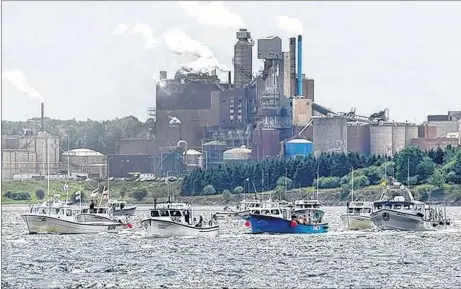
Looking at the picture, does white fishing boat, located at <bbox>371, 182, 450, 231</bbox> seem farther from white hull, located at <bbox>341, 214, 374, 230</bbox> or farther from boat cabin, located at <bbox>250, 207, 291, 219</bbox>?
boat cabin, located at <bbox>250, 207, 291, 219</bbox>

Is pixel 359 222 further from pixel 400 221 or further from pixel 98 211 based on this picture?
pixel 98 211

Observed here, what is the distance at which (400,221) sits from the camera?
146 meters

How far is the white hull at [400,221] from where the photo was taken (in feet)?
479

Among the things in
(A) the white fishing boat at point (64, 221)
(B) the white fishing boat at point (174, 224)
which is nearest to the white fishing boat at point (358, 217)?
(A) the white fishing boat at point (64, 221)

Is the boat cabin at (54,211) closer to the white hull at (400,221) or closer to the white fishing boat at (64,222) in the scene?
the white fishing boat at (64,222)

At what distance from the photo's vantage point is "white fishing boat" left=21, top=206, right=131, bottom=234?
139 meters

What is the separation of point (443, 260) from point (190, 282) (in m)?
24.6

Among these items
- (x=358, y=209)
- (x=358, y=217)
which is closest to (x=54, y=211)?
(x=358, y=217)

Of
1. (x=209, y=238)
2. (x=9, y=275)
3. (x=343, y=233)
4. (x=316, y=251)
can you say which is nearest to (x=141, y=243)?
(x=209, y=238)

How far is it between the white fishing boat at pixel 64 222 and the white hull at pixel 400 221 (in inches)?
888

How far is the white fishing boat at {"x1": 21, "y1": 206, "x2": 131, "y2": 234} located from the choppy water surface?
5.73 feet

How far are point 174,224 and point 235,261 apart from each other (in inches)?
1109

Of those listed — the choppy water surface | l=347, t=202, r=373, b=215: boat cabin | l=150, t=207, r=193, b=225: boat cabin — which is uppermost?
l=347, t=202, r=373, b=215: boat cabin

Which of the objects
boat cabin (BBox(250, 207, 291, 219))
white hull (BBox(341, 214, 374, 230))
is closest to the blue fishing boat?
boat cabin (BBox(250, 207, 291, 219))
